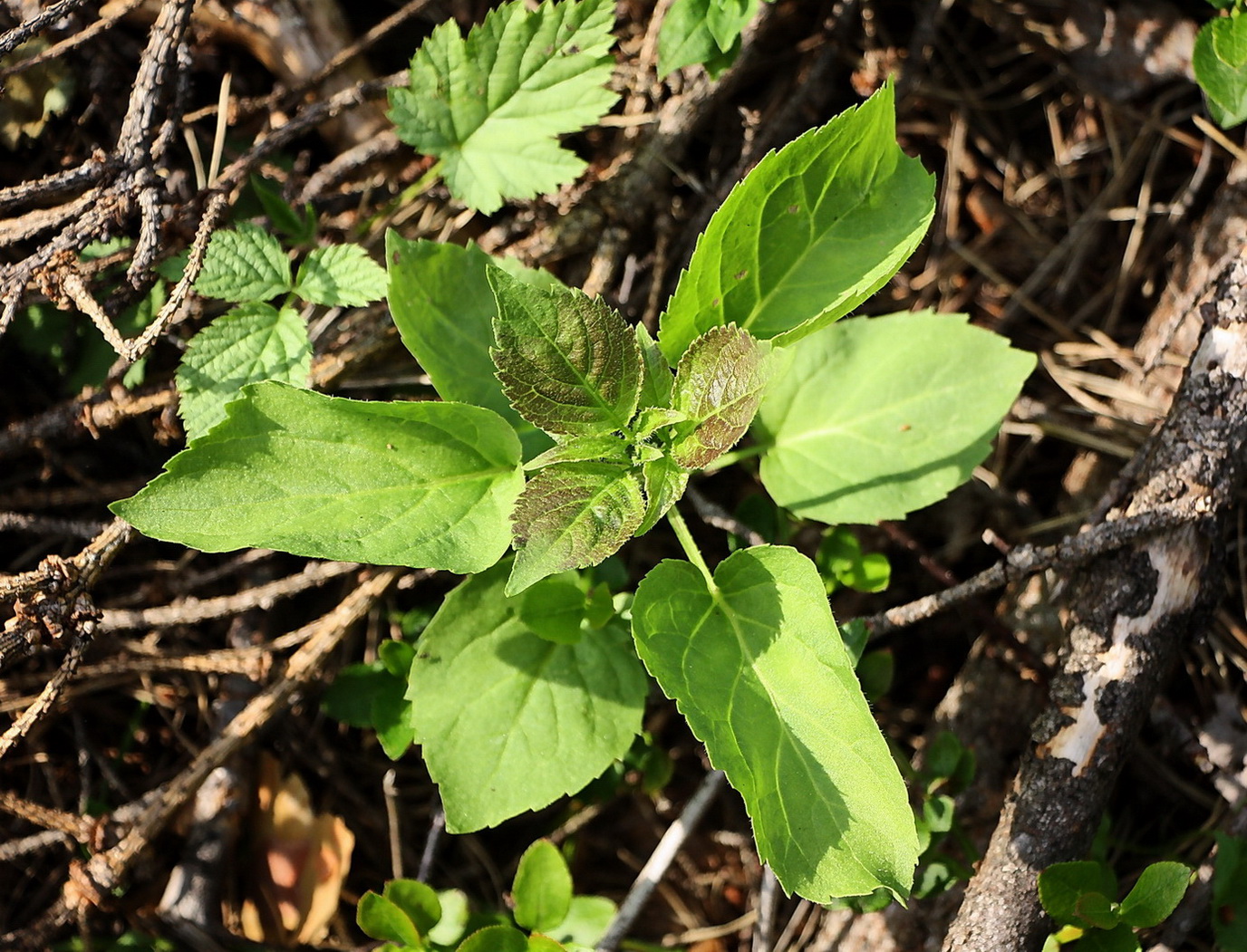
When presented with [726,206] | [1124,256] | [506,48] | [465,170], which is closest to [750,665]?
[726,206]

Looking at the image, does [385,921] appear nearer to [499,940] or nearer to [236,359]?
[499,940]

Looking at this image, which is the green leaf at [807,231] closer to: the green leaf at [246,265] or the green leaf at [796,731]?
the green leaf at [796,731]

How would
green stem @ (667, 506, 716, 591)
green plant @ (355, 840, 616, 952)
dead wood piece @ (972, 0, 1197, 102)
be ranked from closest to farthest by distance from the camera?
green stem @ (667, 506, 716, 591)
green plant @ (355, 840, 616, 952)
dead wood piece @ (972, 0, 1197, 102)

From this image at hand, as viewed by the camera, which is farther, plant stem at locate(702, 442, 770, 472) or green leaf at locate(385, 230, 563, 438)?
plant stem at locate(702, 442, 770, 472)

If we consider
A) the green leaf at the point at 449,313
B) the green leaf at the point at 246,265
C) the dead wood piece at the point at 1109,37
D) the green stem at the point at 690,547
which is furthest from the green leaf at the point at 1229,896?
the green leaf at the point at 246,265

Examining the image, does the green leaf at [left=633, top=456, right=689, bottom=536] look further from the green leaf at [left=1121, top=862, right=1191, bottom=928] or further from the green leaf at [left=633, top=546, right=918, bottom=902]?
the green leaf at [left=1121, top=862, right=1191, bottom=928]

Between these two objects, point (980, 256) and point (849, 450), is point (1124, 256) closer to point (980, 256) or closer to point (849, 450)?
point (980, 256)

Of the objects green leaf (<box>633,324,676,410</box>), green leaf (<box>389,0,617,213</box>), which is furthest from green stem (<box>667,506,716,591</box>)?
green leaf (<box>389,0,617,213</box>)
